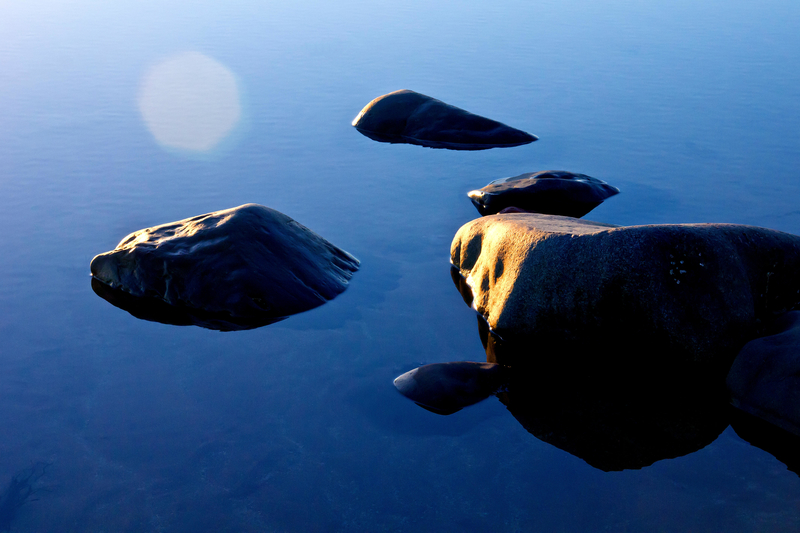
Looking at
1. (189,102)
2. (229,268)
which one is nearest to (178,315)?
(229,268)

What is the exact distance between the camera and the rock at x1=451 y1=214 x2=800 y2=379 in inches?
241

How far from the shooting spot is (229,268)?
23.6 ft

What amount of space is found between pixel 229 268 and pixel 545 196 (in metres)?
4.84

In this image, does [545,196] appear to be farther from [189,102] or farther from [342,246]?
[189,102]

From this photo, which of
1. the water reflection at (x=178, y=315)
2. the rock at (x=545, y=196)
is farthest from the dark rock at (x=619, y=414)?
the rock at (x=545, y=196)

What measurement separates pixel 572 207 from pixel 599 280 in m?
4.01

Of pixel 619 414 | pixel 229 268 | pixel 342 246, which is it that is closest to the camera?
pixel 619 414

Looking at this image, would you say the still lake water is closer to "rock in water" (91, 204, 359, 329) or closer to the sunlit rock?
the sunlit rock

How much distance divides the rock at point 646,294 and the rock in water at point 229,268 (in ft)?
7.18

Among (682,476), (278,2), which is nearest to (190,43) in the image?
(278,2)

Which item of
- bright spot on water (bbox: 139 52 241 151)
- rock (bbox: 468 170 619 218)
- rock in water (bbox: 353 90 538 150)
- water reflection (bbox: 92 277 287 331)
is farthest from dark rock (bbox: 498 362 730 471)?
bright spot on water (bbox: 139 52 241 151)

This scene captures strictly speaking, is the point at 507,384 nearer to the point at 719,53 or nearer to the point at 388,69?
the point at 388,69

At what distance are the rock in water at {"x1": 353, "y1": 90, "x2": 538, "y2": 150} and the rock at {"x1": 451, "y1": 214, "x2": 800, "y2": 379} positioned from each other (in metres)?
7.06

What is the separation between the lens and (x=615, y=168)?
38.5 feet
